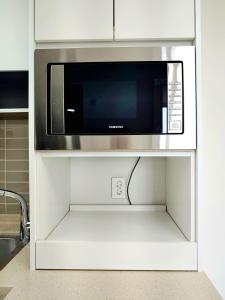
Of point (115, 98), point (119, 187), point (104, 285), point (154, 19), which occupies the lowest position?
point (104, 285)

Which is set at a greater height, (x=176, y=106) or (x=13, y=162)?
(x=176, y=106)

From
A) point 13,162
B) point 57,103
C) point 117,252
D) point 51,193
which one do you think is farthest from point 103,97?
point 13,162

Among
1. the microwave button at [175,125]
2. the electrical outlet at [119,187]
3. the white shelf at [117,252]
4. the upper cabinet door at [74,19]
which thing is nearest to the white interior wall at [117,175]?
the electrical outlet at [119,187]

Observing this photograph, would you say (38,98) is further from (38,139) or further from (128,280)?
A: (128,280)

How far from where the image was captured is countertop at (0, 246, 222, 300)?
70 cm

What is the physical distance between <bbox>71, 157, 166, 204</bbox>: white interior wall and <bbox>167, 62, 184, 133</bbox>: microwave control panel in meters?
0.52

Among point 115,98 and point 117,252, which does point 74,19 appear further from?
point 117,252

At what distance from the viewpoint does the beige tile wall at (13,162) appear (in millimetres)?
1443

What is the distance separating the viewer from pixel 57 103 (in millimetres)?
859

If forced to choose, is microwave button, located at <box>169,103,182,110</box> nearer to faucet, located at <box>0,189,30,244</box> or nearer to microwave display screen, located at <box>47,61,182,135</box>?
microwave display screen, located at <box>47,61,182,135</box>

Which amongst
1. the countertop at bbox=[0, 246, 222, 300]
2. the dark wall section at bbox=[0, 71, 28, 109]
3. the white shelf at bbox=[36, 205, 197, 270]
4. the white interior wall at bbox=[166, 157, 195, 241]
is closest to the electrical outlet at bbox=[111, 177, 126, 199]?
the white interior wall at bbox=[166, 157, 195, 241]

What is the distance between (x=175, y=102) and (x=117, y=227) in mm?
580

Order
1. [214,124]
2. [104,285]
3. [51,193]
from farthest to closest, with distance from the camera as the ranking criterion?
[214,124]
[51,193]
[104,285]

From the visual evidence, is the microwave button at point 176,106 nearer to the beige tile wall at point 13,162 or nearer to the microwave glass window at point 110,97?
the microwave glass window at point 110,97
